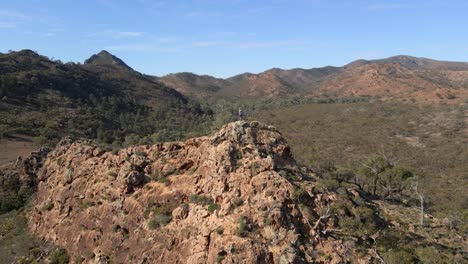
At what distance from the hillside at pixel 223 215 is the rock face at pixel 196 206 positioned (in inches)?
2.4

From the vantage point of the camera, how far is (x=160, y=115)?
401 ft

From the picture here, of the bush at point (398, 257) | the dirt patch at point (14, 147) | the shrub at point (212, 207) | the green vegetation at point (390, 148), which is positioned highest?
the shrub at point (212, 207)

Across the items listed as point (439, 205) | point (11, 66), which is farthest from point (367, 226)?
point (11, 66)

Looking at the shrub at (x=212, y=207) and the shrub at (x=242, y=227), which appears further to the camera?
the shrub at (x=212, y=207)

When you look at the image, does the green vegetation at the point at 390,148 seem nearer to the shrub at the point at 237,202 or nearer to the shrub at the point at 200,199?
the shrub at the point at 237,202

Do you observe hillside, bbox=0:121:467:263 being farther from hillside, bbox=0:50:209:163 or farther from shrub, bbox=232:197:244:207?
hillside, bbox=0:50:209:163

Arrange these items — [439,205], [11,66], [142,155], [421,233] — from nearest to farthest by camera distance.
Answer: [421,233], [142,155], [439,205], [11,66]

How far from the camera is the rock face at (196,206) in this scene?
21.2 metres

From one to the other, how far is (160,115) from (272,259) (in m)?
105

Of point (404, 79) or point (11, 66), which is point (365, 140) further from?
point (404, 79)

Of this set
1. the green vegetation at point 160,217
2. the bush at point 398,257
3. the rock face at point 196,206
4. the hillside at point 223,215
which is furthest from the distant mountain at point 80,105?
the bush at point 398,257

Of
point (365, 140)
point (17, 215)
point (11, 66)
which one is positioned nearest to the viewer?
point (17, 215)

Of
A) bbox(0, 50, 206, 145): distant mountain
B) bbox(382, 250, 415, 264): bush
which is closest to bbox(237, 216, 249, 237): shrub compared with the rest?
bbox(382, 250, 415, 264): bush

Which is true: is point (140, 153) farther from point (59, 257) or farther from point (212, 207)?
point (212, 207)
